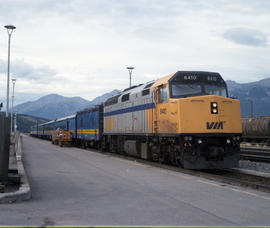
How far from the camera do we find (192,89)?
45.9 feet

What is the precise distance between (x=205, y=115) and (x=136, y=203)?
6.50 metres

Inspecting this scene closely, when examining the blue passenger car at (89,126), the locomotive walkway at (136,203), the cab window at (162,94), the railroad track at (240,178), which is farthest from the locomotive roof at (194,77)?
the blue passenger car at (89,126)

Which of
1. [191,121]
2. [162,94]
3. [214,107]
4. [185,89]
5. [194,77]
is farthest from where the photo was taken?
[162,94]

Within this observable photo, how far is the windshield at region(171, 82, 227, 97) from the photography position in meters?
13.9

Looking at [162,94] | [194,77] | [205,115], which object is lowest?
[205,115]

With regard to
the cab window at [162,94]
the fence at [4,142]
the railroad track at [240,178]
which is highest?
the cab window at [162,94]

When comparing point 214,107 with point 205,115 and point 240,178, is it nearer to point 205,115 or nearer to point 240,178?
point 205,115

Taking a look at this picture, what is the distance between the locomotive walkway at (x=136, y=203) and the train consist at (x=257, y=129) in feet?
89.3

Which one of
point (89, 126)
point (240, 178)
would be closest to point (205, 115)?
point (240, 178)

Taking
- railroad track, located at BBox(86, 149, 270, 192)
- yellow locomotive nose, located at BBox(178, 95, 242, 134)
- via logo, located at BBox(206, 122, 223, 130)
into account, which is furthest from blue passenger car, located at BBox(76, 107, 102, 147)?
via logo, located at BBox(206, 122, 223, 130)

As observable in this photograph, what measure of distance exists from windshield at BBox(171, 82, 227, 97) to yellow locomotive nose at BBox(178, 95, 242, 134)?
2.37ft

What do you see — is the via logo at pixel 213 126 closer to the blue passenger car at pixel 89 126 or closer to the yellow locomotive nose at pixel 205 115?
the yellow locomotive nose at pixel 205 115

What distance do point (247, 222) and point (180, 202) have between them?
1.80 metres

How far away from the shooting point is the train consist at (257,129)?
35938 millimetres
